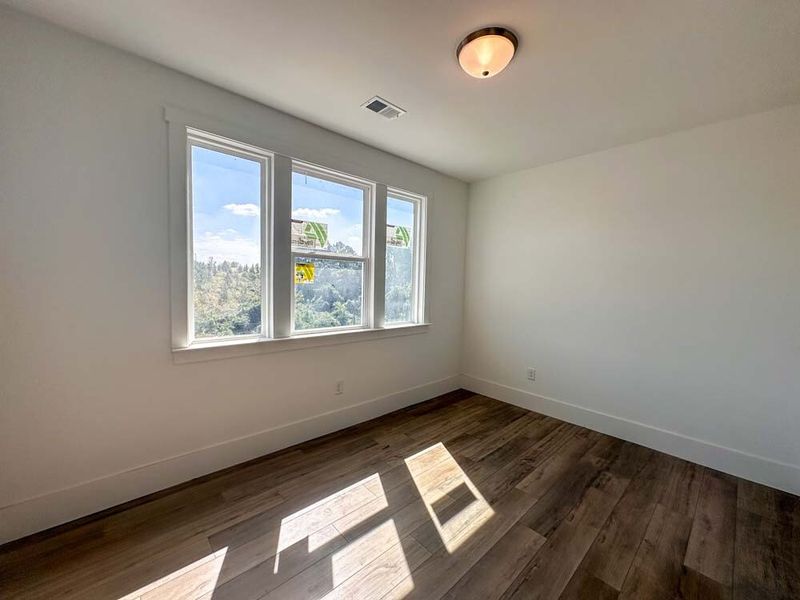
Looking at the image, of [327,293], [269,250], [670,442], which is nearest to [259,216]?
[269,250]

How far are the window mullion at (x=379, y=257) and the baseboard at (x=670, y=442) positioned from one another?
173cm

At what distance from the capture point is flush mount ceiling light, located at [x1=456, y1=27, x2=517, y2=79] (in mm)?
1559

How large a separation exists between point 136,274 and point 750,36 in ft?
11.4

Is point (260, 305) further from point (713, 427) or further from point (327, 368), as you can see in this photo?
point (713, 427)

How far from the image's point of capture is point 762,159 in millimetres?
2199

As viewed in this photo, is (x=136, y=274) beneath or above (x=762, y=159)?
beneath

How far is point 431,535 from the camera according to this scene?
5.56ft

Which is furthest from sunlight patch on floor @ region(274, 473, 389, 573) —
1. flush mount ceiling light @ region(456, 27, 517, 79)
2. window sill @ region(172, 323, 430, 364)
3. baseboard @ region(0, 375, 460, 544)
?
flush mount ceiling light @ region(456, 27, 517, 79)

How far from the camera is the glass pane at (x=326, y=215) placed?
2.58 metres

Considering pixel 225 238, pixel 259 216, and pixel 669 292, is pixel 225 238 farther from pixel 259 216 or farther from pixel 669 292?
pixel 669 292

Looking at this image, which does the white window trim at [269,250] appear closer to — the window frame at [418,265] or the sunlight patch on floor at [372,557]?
the window frame at [418,265]

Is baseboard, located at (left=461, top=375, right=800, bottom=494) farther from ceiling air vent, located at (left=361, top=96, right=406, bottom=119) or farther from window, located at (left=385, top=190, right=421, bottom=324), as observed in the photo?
ceiling air vent, located at (left=361, top=96, right=406, bottom=119)

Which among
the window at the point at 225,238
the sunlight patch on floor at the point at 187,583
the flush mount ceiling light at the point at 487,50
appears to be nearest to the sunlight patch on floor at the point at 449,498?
the sunlight patch on floor at the point at 187,583

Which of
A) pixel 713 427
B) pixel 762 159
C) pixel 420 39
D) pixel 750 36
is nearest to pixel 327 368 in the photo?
pixel 420 39
